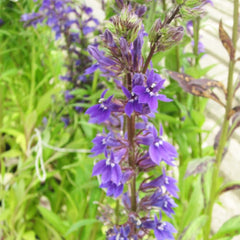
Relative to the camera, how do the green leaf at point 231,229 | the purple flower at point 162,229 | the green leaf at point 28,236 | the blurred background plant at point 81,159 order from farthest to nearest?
the green leaf at point 28,236 → the blurred background plant at point 81,159 → the green leaf at point 231,229 → the purple flower at point 162,229

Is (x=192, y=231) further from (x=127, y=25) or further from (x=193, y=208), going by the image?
(x=127, y=25)

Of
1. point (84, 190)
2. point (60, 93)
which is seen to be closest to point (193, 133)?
point (84, 190)

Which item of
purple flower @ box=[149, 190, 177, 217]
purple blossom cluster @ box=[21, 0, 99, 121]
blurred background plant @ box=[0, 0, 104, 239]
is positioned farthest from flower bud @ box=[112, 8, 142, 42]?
purple blossom cluster @ box=[21, 0, 99, 121]

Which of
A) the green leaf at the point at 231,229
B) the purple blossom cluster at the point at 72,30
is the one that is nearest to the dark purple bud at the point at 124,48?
the green leaf at the point at 231,229

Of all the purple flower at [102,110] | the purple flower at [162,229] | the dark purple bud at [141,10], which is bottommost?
the purple flower at [162,229]

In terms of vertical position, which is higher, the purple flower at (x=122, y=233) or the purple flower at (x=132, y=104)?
the purple flower at (x=132, y=104)

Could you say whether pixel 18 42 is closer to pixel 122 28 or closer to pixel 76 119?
pixel 76 119

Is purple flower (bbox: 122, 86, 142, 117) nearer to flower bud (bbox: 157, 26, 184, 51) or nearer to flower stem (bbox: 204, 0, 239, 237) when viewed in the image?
flower bud (bbox: 157, 26, 184, 51)

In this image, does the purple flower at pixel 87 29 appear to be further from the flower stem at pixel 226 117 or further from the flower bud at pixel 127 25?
the flower bud at pixel 127 25
